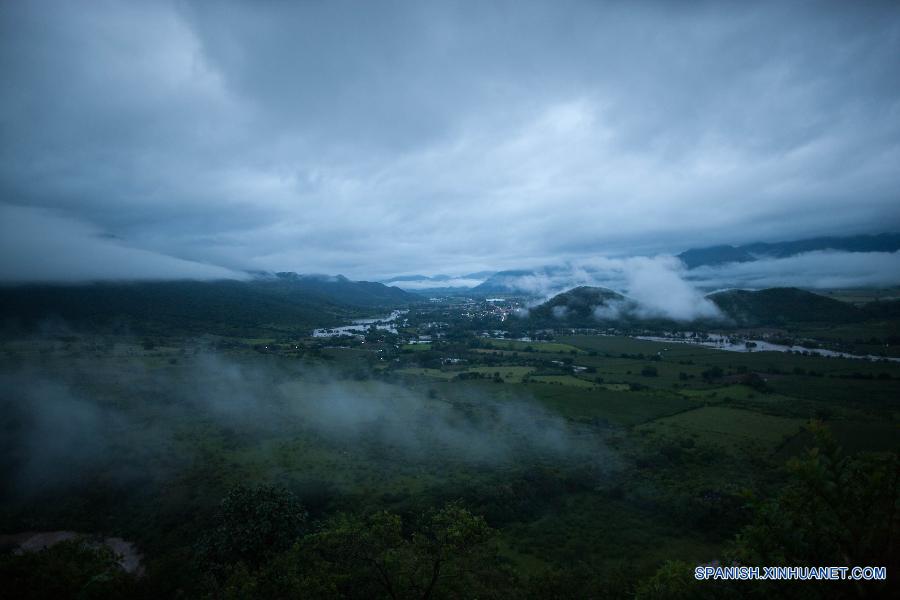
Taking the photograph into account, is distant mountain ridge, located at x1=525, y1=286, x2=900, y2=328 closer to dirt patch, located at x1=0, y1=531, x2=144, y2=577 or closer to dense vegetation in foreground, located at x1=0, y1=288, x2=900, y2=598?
dense vegetation in foreground, located at x1=0, y1=288, x2=900, y2=598

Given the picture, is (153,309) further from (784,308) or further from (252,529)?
(784,308)

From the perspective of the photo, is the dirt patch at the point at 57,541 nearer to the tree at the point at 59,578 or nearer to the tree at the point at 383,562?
the tree at the point at 383,562

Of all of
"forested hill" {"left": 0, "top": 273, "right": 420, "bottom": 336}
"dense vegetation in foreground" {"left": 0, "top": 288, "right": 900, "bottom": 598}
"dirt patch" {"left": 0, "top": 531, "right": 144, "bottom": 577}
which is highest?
"forested hill" {"left": 0, "top": 273, "right": 420, "bottom": 336}

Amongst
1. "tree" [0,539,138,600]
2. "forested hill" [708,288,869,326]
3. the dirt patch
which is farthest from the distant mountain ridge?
"tree" [0,539,138,600]

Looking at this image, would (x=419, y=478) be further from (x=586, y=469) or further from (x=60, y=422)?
(x=60, y=422)

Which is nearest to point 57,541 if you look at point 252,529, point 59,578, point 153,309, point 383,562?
point 252,529

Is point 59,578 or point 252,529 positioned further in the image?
point 252,529

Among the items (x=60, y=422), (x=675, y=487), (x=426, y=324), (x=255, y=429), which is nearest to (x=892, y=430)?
(x=675, y=487)

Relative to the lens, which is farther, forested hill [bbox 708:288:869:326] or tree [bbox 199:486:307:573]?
forested hill [bbox 708:288:869:326]
